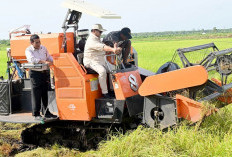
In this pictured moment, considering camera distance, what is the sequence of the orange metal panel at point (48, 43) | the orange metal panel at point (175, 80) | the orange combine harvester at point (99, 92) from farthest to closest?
1. the orange metal panel at point (48, 43)
2. the orange combine harvester at point (99, 92)
3. the orange metal panel at point (175, 80)

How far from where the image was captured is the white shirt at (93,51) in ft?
19.2

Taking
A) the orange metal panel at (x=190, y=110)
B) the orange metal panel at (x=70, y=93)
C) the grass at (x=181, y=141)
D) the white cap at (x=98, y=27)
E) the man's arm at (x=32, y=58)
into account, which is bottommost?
the grass at (x=181, y=141)

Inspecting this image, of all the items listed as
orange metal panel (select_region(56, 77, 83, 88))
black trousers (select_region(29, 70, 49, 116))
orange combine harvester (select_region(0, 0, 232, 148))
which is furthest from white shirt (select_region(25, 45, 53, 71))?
orange metal panel (select_region(56, 77, 83, 88))

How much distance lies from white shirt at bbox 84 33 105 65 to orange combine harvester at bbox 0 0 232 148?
0.60 feet

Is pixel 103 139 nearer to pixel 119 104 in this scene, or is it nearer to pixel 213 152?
pixel 119 104

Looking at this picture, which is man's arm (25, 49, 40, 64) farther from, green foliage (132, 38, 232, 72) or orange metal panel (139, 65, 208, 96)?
green foliage (132, 38, 232, 72)

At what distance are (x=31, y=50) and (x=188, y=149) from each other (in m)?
3.40

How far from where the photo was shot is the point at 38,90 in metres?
6.19

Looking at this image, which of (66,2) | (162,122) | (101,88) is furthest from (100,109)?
(66,2)

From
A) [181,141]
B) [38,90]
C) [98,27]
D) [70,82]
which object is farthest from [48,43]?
[181,141]

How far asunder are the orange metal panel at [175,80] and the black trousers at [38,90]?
6.50ft

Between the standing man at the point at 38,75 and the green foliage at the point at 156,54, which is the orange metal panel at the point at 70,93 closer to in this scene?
the standing man at the point at 38,75

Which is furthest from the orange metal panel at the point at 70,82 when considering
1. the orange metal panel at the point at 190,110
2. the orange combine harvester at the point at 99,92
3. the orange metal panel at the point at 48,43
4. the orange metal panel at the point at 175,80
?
the orange metal panel at the point at 190,110

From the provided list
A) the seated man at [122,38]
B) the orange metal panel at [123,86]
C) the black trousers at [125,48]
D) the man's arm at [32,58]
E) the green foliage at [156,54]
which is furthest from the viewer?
the green foliage at [156,54]
